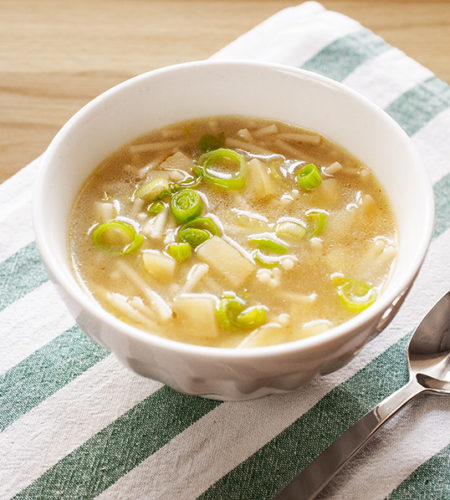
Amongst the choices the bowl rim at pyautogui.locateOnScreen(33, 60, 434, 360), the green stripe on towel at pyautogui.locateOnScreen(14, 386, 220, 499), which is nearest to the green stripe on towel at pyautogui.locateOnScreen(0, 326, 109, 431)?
the green stripe on towel at pyautogui.locateOnScreen(14, 386, 220, 499)

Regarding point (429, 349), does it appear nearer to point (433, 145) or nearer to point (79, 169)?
point (433, 145)

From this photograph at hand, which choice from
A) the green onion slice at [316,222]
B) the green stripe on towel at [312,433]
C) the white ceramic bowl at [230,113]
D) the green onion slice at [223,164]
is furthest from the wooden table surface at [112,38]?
the green stripe on towel at [312,433]

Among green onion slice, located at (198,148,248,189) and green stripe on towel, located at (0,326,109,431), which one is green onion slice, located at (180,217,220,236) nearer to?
green onion slice, located at (198,148,248,189)

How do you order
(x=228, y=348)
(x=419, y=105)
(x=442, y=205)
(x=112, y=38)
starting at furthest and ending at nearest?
(x=112, y=38), (x=419, y=105), (x=442, y=205), (x=228, y=348)

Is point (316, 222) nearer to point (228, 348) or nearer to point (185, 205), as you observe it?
point (185, 205)

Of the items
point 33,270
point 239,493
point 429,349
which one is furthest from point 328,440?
point 33,270

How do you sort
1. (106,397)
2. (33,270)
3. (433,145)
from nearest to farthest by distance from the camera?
1. (106,397)
2. (33,270)
3. (433,145)

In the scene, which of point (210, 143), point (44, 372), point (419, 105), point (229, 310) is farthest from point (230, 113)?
point (44, 372)
